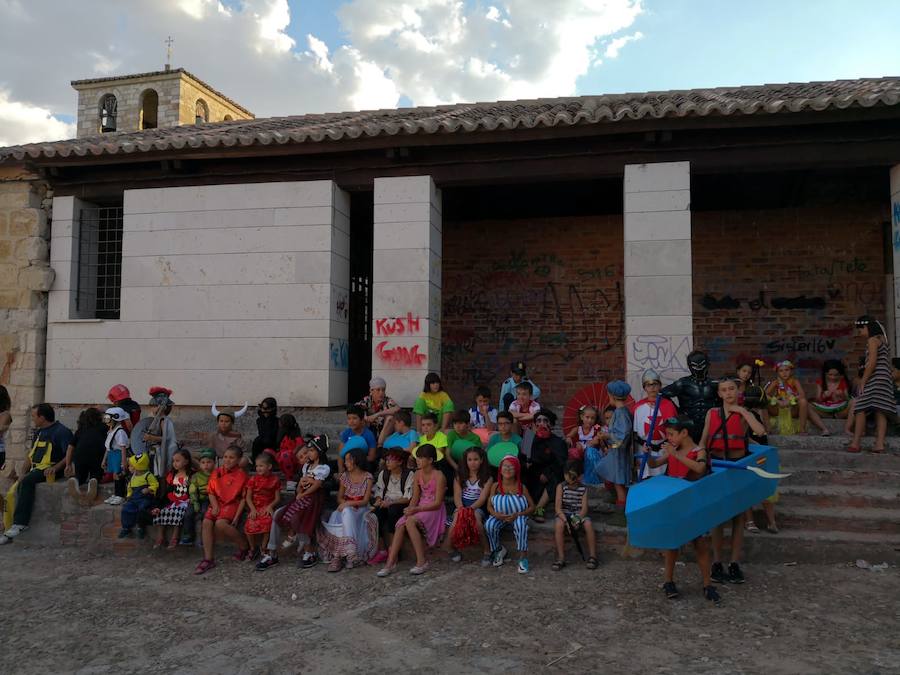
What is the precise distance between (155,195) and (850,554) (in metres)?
8.70

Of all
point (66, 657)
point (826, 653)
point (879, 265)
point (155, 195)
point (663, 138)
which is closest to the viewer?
point (826, 653)

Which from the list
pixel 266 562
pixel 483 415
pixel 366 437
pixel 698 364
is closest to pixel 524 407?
pixel 483 415

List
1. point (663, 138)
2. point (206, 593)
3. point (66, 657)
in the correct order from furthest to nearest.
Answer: point (663, 138)
point (206, 593)
point (66, 657)

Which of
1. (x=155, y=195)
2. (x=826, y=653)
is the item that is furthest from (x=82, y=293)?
(x=826, y=653)

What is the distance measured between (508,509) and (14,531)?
5269mm

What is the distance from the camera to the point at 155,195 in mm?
8984

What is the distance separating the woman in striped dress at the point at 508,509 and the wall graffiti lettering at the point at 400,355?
8.44 ft

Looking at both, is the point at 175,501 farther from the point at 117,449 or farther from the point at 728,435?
the point at 728,435

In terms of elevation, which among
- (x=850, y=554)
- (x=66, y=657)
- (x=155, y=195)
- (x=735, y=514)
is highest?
(x=155, y=195)

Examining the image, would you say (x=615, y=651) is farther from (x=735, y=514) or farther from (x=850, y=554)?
(x=850, y=554)

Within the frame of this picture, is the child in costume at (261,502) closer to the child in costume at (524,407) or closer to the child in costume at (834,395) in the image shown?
the child in costume at (524,407)

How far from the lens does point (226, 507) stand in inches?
247

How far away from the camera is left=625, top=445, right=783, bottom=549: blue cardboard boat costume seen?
4.49m

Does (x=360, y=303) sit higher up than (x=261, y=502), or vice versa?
(x=360, y=303)
